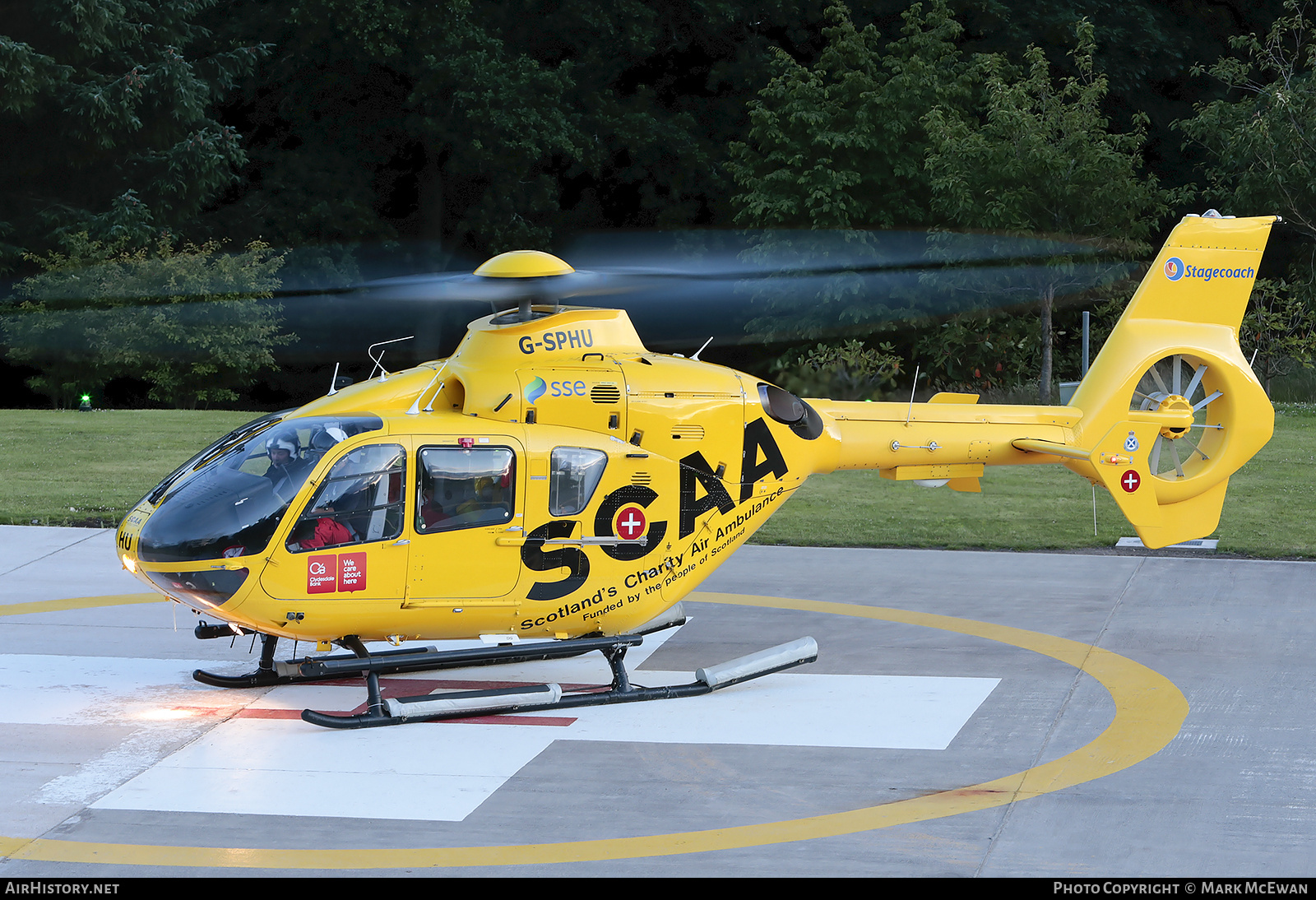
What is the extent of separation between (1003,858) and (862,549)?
23.6ft

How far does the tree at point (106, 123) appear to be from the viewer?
30.1 m

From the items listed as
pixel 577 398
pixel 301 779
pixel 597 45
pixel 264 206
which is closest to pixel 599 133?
pixel 597 45

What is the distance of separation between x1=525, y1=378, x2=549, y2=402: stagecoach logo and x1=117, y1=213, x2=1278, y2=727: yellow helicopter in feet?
0.07

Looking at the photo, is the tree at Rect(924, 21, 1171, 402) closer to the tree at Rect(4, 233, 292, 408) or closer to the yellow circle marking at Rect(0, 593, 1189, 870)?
the tree at Rect(4, 233, 292, 408)

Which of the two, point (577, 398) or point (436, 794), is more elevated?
point (577, 398)

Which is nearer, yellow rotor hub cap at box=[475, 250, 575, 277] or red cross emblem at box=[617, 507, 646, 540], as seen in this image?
yellow rotor hub cap at box=[475, 250, 575, 277]

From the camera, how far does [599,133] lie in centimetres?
3338

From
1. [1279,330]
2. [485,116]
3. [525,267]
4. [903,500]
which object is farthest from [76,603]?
[485,116]

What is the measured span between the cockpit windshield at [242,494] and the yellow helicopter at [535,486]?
0.01 metres

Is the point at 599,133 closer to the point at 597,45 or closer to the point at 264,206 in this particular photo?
the point at 597,45

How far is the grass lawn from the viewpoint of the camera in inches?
547

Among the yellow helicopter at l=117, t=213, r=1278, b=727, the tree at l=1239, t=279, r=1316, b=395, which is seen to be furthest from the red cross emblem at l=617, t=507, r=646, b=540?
the tree at l=1239, t=279, r=1316, b=395

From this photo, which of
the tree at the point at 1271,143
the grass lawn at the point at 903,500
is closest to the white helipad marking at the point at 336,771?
the grass lawn at the point at 903,500

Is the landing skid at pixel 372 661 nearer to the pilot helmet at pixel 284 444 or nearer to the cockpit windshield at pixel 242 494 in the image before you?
the cockpit windshield at pixel 242 494
